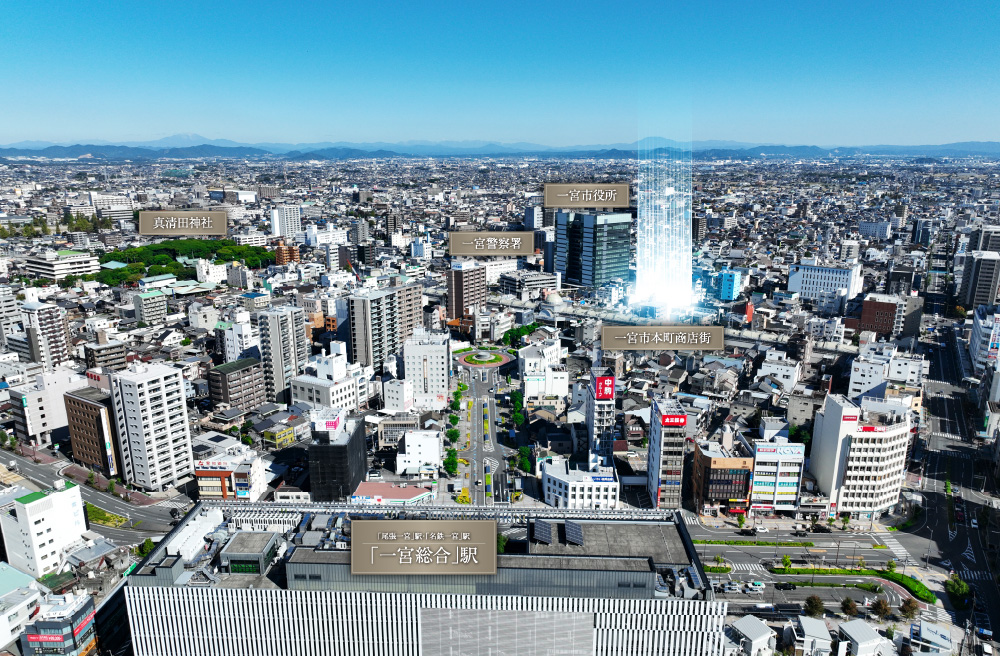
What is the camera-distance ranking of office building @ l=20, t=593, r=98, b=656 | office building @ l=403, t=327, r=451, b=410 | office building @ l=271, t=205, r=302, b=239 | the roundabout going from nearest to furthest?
1. office building @ l=20, t=593, r=98, b=656
2. office building @ l=403, t=327, r=451, b=410
3. the roundabout
4. office building @ l=271, t=205, r=302, b=239

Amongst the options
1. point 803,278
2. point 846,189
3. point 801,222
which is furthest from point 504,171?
point 803,278

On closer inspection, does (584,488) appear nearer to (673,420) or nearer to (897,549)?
(673,420)

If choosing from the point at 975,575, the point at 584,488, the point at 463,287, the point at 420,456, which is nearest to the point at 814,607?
the point at 975,575

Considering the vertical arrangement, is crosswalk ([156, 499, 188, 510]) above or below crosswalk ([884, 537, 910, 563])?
above

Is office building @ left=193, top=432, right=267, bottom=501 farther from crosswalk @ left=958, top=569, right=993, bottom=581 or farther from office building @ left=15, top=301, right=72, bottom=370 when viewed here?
crosswalk @ left=958, top=569, right=993, bottom=581

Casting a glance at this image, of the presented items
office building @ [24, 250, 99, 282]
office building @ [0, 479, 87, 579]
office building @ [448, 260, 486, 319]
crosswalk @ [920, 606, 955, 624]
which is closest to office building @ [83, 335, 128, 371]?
office building @ [0, 479, 87, 579]

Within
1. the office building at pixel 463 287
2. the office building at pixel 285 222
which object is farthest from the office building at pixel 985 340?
the office building at pixel 285 222

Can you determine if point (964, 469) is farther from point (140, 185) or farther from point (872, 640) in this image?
point (140, 185)
